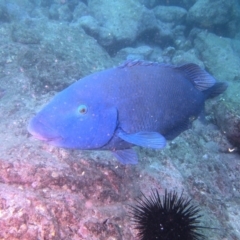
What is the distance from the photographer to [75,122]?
6.84ft

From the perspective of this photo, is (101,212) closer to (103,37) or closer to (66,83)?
(66,83)

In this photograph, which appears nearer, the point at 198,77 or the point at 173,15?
the point at 198,77

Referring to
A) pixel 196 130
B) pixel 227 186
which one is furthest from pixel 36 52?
pixel 227 186

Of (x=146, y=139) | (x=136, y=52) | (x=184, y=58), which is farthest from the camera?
(x=136, y=52)

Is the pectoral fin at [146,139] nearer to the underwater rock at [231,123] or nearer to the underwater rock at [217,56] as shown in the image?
the underwater rock at [231,123]

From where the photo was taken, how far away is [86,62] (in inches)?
296

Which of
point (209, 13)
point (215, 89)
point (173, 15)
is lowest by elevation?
point (173, 15)

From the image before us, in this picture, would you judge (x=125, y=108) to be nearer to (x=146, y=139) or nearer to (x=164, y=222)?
(x=146, y=139)

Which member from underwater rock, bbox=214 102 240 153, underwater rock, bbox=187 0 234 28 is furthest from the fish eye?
underwater rock, bbox=187 0 234 28

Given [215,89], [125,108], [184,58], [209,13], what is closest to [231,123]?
[215,89]

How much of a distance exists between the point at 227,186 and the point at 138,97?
2827mm

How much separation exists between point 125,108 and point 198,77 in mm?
981

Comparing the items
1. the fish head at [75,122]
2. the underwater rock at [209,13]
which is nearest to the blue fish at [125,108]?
the fish head at [75,122]

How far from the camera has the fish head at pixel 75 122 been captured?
203 centimetres
